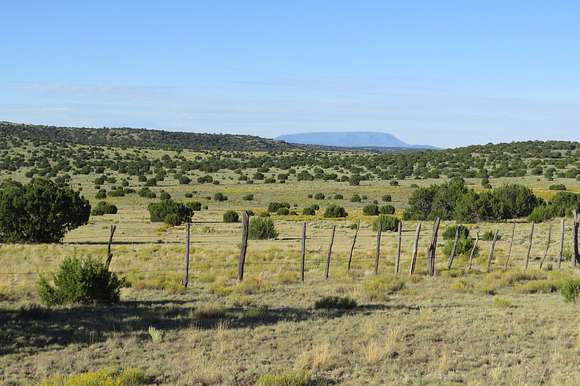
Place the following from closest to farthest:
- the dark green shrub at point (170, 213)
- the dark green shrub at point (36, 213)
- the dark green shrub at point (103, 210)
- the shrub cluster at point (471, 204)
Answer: the dark green shrub at point (36, 213)
the dark green shrub at point (170, 213)
the shrub cluster at point (471, 204)
the dark green shrub at point (103, 210)

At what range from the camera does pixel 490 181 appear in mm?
76812

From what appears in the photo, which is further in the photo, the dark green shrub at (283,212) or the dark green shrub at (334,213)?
the dark green shrub at (283,212)

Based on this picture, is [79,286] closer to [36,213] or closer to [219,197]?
[36,213]

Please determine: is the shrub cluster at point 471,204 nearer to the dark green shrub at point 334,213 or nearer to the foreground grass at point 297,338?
the dark green shrub at point 334,213

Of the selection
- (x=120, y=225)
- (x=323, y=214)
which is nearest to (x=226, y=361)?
(x=120, y=225)

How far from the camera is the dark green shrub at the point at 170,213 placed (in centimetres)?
4706

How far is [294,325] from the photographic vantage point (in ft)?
49.5

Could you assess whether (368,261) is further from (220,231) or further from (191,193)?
(191,193)

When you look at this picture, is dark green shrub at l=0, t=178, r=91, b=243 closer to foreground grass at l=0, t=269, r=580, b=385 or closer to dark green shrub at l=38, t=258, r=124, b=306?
foreground grass at l=0, t=269, r=580, b=385

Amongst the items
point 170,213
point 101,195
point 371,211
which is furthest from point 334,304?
point 101,195

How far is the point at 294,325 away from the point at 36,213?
2380 centimetres

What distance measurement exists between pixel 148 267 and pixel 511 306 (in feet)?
46.3

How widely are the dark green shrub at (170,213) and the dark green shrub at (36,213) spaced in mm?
11169

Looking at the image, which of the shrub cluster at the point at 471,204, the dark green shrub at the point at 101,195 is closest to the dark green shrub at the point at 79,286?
the shrub cluster at the point at 471,204
